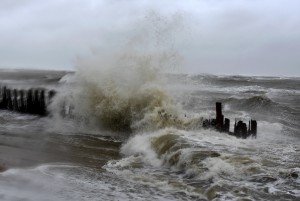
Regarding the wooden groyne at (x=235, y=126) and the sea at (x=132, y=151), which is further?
the wooden groyne at (x=235, y=126)

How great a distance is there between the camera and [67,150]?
1062cm

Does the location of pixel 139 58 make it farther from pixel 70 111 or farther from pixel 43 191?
pixel 43 191

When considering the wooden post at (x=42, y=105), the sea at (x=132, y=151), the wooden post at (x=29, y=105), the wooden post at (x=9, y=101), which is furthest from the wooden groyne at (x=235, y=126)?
the wooden post at (x=9, y=101)

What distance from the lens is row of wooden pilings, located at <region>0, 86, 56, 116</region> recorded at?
60.0 feet

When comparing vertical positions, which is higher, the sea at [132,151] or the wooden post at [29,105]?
the wooden post at [29,105]

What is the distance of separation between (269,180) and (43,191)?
3.73m

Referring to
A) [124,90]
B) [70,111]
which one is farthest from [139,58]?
[70,111]

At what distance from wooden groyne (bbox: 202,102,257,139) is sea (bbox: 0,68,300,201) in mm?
208

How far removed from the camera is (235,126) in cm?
1166

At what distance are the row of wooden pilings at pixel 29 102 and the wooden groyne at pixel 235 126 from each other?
8184 millimetres

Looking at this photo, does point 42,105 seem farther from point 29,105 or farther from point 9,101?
point 9,101

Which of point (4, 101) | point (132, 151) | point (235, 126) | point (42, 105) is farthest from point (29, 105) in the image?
point (235, 126)

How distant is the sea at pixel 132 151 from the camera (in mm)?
7027

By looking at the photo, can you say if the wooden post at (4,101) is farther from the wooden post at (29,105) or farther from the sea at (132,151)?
the sea at (132,151)
